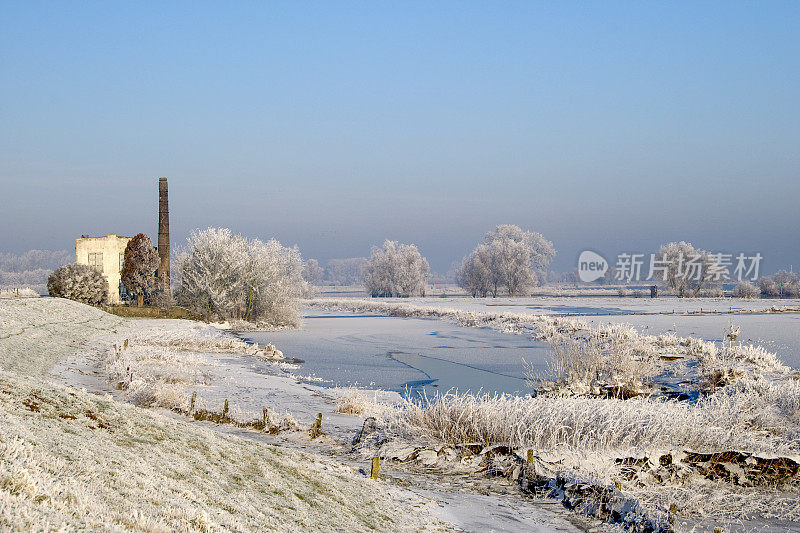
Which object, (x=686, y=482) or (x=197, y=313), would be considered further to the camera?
(x=197, y=313)

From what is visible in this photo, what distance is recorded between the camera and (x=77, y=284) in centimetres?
4184

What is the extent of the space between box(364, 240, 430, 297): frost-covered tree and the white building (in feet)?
155

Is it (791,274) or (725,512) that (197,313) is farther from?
(791,274)

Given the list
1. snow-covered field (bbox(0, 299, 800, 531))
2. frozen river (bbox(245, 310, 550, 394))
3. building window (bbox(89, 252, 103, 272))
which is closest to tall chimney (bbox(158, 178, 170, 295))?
building window (bbox(89, 252, 103, 272))

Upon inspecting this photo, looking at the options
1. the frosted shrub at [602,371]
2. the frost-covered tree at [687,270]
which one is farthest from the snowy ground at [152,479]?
the frost-covered tree at [687,270]

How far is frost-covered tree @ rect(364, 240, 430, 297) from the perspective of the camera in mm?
92188

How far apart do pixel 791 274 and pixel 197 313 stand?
9116 cm

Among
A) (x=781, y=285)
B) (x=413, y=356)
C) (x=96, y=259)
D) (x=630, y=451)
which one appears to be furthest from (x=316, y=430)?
(x=781, y=285)

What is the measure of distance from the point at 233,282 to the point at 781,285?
82.8 meters

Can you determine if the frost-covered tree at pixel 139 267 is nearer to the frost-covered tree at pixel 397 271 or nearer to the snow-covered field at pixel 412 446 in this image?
the snow-covered field at pixel 412 446

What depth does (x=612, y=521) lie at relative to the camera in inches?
293

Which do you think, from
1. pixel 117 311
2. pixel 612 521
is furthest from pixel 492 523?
pixel 117 311

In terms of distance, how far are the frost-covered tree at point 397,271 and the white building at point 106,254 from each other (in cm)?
4727

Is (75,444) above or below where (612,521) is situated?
above
